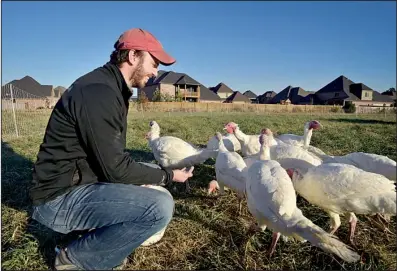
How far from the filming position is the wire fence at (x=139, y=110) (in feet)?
37.5

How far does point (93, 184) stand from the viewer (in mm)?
2645

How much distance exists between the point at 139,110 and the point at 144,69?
91.6 ft

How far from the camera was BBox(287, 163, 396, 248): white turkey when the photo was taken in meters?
3.09

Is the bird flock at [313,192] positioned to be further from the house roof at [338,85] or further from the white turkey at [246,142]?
the house roof at [338,85]

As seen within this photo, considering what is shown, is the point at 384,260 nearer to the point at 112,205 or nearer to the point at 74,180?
the point at 112,205

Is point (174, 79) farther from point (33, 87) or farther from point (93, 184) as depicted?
point (93, 184)

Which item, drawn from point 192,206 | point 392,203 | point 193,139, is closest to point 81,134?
point 192,206

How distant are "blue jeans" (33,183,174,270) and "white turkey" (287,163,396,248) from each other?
1.82m

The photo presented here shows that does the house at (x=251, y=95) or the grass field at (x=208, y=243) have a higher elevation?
the house at (x=251, y=95)

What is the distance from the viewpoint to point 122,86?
274cm

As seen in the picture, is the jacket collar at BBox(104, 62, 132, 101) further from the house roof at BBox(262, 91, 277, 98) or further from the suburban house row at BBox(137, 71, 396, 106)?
the house roof at BBox(262, 91, 277, 98)

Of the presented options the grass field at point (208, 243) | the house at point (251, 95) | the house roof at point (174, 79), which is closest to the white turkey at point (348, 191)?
the grass field at point (208, 243)

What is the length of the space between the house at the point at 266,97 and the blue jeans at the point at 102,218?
6398cm

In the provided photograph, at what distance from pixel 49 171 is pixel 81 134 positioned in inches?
17.3
